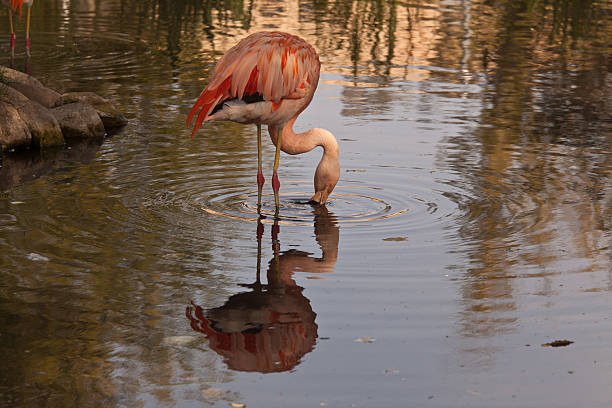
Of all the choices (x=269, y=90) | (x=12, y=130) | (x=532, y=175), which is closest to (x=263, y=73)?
(x=269, y=90)

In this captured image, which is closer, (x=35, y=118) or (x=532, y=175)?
(x=532, y=175)

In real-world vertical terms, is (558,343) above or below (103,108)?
below

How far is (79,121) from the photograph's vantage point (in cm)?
1127

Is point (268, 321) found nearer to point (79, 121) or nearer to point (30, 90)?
point (79, 121)

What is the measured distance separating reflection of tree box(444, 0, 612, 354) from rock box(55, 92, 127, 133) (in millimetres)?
4012

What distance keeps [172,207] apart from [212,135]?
318 cm

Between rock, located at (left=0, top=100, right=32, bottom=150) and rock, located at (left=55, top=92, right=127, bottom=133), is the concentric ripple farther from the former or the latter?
rock, located at (left=55, top=92, right=127, bottom=133)

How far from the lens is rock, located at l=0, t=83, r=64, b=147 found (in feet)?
35.2

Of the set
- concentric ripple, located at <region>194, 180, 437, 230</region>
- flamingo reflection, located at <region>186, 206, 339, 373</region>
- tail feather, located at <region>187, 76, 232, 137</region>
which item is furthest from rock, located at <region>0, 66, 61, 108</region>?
flamingo reflection, located at <region>186, 206, 339, 373</region>

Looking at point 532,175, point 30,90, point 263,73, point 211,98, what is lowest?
point 532,175

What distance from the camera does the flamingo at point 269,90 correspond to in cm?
787

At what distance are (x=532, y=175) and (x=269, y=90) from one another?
294 cm

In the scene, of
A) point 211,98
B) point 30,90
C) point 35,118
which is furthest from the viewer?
point 30,90

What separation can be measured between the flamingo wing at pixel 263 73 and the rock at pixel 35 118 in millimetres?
3341
